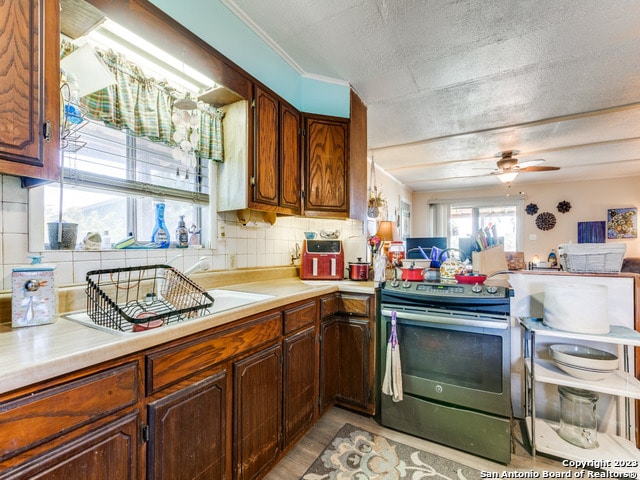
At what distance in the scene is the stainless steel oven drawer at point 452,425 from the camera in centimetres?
159

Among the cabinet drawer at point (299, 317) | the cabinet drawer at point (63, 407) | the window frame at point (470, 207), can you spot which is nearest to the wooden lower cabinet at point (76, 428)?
the cabinet drawer at point (63, 407)

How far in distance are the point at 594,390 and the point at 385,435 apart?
1142 millimetres

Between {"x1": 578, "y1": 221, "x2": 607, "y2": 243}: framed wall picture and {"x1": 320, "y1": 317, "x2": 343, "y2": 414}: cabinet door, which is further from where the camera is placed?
{"x1": 578, "y1": 221, "x2": 607, "y2": 243}: framed wall picture

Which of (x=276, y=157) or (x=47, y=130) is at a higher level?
(x=276, y=157)

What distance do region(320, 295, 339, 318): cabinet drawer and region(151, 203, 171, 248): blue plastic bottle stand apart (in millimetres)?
972

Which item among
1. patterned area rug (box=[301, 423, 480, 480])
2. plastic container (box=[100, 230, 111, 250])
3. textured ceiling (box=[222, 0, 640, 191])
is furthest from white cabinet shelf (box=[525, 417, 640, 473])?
plastic container (box=[100, 230, 111, 250])

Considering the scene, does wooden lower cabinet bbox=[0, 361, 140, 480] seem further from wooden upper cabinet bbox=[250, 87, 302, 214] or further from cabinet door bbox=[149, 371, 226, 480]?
Result: wooden upper cabinet bbox=[250, 87, 302, 214]

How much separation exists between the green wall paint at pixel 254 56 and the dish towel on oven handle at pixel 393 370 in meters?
1.76

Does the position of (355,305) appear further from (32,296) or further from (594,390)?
(32,296)

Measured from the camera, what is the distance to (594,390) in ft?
5.01

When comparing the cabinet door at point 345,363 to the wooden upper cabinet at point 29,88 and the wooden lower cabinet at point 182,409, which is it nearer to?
the wooden lower cabinet at point 182,409

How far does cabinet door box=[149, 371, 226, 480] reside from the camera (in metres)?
0.95

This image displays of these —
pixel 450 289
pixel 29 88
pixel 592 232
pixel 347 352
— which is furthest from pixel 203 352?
pixel 592 232

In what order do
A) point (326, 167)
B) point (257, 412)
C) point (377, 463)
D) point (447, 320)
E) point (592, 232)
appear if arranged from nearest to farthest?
point (257, 412) < point (377, 463) < point (447, 320) < point (326, 167) < point (592, 232)
